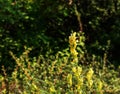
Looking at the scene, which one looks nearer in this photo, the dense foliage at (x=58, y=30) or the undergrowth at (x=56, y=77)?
the undergrowth at (x=56, y=77)

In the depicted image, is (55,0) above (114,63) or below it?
above

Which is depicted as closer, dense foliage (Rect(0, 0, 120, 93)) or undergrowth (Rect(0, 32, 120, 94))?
undergrowth (Rect(0, 32, 120, 94))

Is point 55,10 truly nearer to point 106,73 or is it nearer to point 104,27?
point 104,27

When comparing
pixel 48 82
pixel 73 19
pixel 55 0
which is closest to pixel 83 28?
pixel 73 19

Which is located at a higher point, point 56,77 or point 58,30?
point 58,30

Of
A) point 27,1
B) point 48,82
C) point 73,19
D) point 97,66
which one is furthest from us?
point 73,19

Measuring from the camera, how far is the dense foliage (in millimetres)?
6660

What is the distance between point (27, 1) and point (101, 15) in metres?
1.34

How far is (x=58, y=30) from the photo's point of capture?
722 centimetres

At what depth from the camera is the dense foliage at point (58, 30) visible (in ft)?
21.9

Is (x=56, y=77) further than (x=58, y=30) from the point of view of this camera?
No

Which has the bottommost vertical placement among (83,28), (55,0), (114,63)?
(114,63)

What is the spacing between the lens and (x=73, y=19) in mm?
7285

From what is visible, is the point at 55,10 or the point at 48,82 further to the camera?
the point at 55,10
